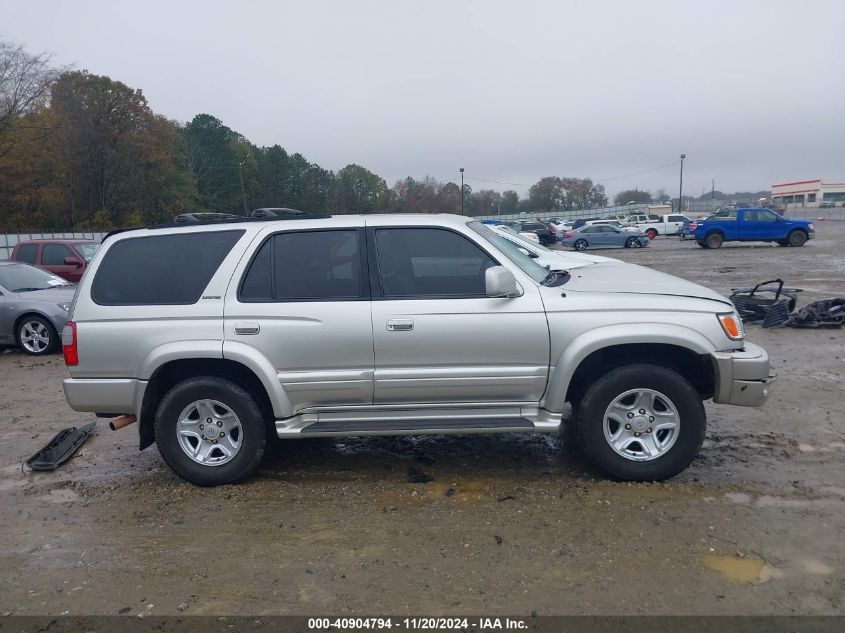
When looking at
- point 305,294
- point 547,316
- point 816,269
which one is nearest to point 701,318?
point 547,316

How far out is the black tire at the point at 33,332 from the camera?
34.7 ft

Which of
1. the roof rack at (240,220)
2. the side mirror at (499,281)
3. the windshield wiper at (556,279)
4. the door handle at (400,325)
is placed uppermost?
the roof rack at (240,220)

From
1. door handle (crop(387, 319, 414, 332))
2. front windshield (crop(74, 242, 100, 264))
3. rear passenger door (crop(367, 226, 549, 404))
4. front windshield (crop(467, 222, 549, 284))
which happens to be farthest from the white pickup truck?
door handle (crop(387, 319, 414, 332))

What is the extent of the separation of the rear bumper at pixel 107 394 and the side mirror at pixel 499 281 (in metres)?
2.54

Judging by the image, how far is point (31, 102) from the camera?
3906 centimetres

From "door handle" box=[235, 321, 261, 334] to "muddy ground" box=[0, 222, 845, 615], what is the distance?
1179 millimetres

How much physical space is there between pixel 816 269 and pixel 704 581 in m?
19.8

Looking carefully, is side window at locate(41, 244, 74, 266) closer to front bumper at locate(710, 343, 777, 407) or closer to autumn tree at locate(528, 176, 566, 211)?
front bumper at locate(710, 343, 777, 407)

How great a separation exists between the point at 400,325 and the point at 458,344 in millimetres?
420

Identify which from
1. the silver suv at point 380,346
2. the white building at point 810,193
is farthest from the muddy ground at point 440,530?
the white building at point 810,193

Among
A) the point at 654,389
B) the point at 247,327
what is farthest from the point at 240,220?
the point at 654,389

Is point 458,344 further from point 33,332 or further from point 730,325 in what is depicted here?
point 33,332

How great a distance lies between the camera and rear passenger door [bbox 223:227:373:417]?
15.3 feet

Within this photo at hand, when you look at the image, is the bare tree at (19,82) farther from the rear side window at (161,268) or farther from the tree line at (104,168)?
the rear side window at (161,268)
